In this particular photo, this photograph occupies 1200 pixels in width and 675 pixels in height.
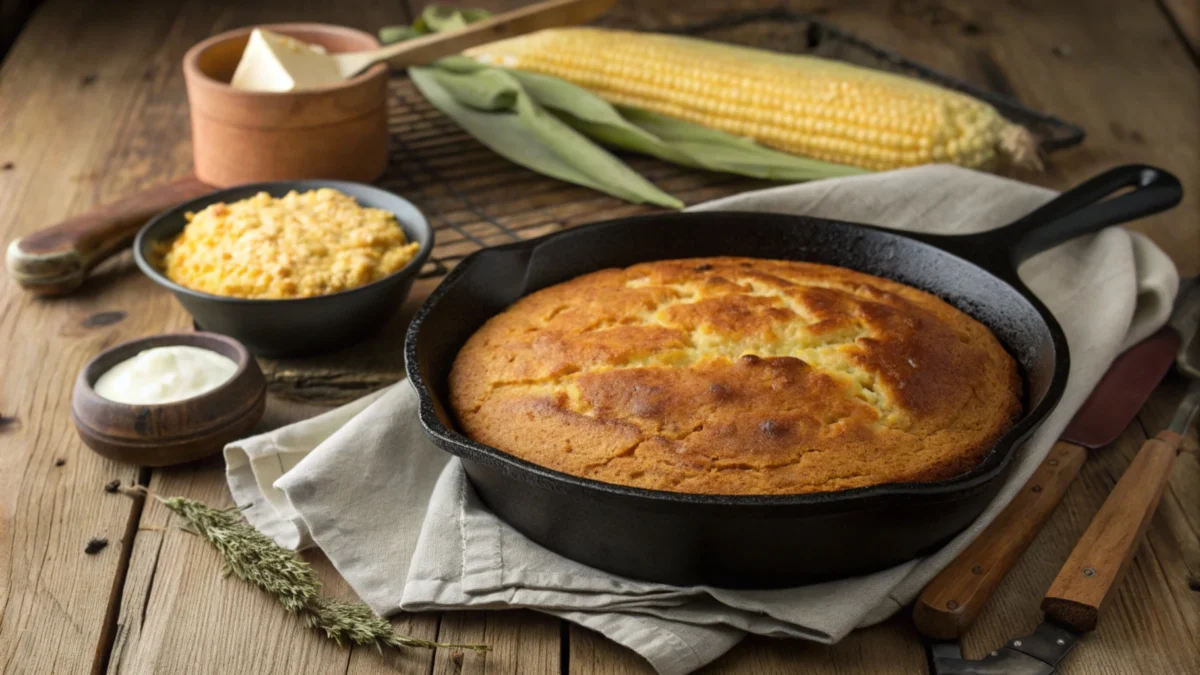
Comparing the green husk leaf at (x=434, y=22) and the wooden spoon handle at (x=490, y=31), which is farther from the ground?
the wooden spoon handle at (x=490, y=31)

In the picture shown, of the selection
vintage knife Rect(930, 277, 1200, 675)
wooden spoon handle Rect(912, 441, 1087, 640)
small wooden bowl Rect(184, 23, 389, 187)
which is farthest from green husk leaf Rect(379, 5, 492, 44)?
vintage knife Rect(930, 277, 1200, 675)

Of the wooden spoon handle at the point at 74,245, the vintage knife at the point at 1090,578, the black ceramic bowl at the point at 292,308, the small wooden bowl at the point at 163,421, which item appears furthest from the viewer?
the wooden spoon handle at the point at 74,245

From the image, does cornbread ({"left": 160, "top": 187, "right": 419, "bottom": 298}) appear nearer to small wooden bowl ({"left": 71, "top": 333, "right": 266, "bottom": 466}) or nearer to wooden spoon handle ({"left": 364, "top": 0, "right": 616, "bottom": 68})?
small wooden bowl ({"left": 71, "top": 333, "right": 266, "bottom": 466})

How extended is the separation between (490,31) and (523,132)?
36 centimetres

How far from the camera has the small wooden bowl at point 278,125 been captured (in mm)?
3102

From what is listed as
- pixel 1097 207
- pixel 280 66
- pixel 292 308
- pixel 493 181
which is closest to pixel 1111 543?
pixel 1097 207

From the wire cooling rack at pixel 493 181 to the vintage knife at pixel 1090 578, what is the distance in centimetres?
156

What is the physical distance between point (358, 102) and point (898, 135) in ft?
5.11

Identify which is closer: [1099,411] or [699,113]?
[1099,411]

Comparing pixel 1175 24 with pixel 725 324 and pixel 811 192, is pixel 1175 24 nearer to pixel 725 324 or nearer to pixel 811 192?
pixel 811 192

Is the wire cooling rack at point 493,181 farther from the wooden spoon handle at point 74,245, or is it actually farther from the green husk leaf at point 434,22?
the wooden spoon handle at point 74,245

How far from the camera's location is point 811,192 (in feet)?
9.47

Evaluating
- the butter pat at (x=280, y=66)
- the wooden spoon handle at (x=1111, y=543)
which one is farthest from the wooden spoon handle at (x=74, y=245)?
the wooden spoon handle at (x=1111, y=543)

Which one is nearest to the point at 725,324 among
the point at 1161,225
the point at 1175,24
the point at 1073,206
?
the point at 1073,206
